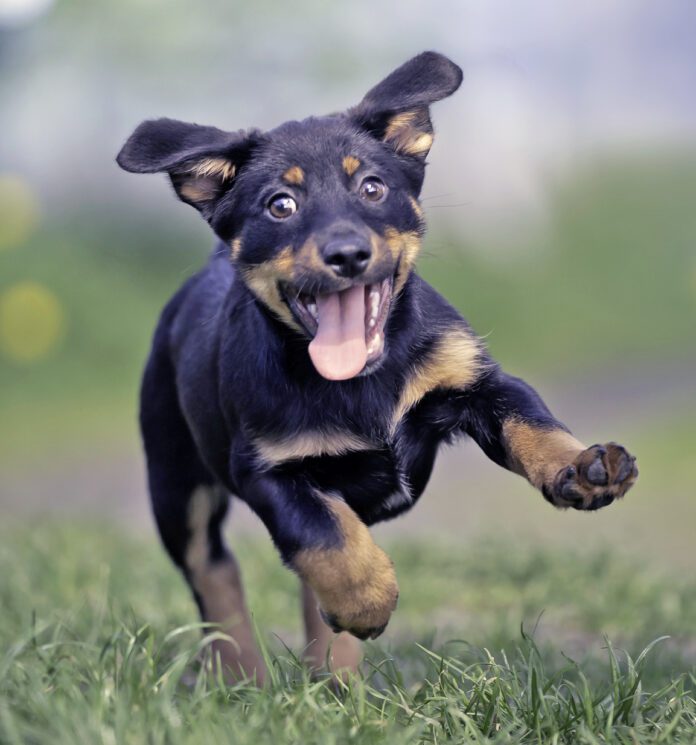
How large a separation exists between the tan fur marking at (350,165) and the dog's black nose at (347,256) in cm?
35

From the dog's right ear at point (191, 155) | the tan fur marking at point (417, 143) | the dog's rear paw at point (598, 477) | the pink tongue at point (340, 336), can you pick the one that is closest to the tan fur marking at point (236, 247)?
the dog's right ear at point (191, 155)

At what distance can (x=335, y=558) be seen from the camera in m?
3.22

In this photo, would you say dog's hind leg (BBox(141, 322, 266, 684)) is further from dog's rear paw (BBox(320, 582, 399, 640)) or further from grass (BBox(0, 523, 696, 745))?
dog's rear paw (BBox(320, 582, 399, 640))

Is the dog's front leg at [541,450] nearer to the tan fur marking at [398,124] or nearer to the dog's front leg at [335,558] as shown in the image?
the dog's front leg at [335,558]

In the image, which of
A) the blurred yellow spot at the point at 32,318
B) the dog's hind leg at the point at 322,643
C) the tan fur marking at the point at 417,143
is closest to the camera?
the tan fur marking at the point at 417,143

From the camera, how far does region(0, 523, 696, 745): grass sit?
3.01 m

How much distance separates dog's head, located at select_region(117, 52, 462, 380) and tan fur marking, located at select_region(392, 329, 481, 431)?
196 millimetres

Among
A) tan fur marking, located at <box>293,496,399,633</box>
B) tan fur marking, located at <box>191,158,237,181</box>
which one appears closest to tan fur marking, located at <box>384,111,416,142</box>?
tan fur marking, located at <box>191,158,237,181</box>

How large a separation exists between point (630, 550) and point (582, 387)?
135 inches

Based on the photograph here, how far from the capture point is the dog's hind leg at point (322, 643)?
4.20 meters

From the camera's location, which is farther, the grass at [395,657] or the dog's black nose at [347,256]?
the dog's black nose at [347,256]

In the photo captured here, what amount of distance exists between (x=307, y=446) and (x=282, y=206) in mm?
Result: 685

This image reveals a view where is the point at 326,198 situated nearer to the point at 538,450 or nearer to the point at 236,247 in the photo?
the point at 236,247

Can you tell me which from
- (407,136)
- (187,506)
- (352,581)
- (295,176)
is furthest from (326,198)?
(187,506)
